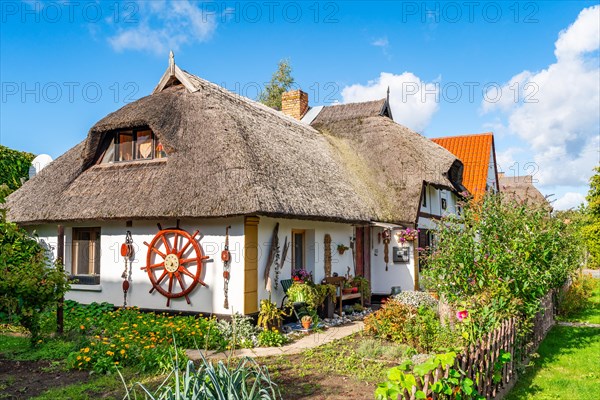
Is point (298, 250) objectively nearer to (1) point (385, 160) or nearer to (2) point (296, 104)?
(1) point (385, 160)

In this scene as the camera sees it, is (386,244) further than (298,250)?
Yes

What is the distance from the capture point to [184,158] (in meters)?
11.5

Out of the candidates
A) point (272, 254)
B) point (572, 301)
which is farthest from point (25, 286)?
point (572, 301)

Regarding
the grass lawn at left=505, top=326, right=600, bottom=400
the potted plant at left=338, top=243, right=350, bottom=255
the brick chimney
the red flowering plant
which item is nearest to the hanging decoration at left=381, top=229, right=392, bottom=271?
the potted plant at left=338, top=243, right=350, bottom=255

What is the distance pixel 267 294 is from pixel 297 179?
277cm

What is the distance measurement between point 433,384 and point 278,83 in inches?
1250

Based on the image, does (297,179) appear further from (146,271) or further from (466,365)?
(466,365)

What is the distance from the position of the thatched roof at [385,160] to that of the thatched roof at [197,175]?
1722mm

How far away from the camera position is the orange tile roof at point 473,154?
22875 millimetres

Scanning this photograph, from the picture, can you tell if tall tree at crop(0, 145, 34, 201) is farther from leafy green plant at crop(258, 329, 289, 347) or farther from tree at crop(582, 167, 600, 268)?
tree at crop(582, 167, 600, 268)

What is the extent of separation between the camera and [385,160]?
56.0 ft

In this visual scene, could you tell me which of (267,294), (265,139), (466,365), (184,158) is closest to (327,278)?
(267,294)

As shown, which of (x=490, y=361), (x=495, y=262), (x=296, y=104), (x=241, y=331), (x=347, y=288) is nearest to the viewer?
(x=490, y=361)

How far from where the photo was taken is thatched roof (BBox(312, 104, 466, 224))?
15.7m
